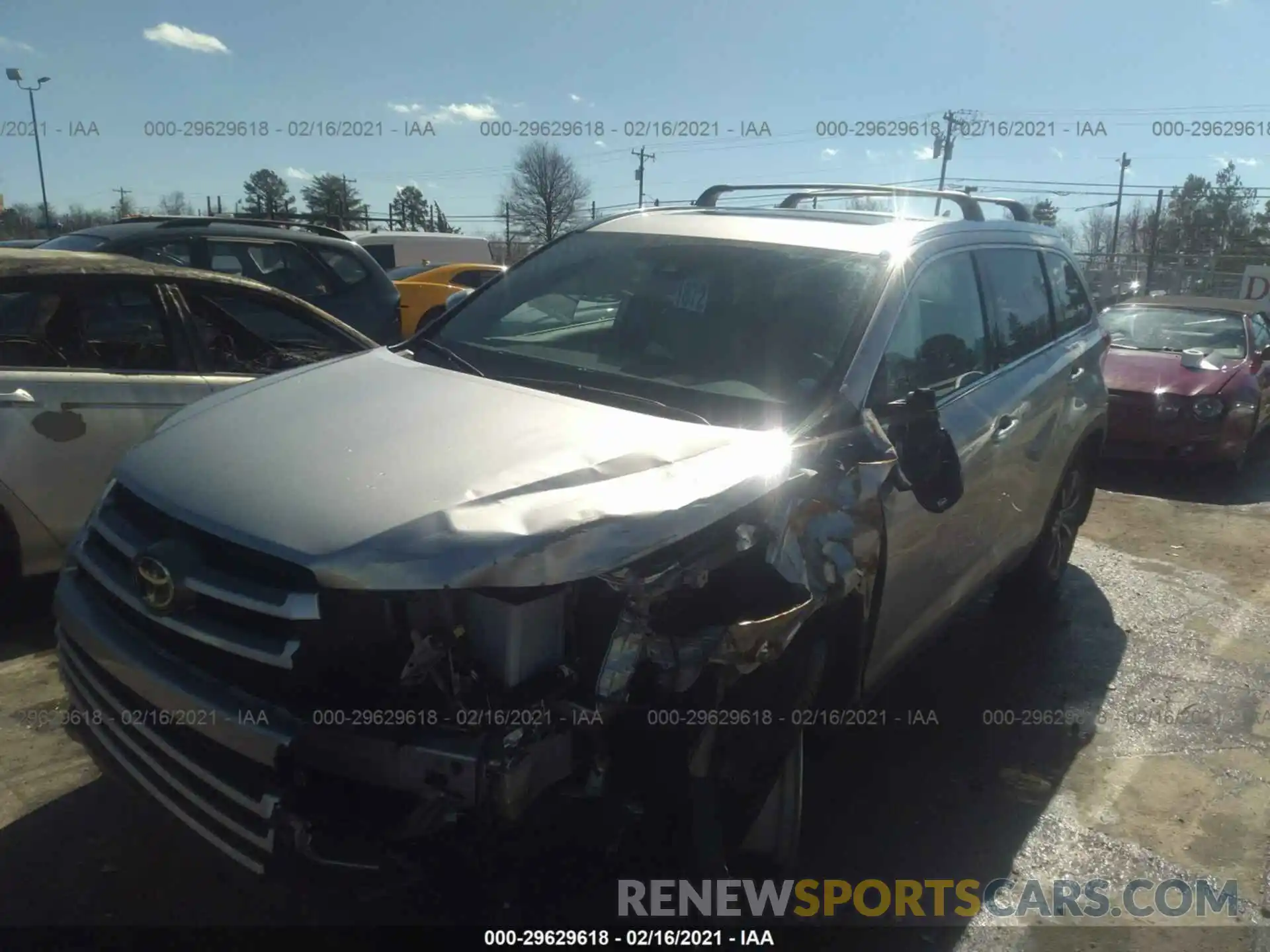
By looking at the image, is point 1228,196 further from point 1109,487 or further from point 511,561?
point 511,561

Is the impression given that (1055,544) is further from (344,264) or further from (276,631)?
(344,264)

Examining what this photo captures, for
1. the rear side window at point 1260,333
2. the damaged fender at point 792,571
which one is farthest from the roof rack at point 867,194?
the rear side window at point 1260,333

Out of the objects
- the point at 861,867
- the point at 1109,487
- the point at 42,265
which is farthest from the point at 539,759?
the point at 1109,487

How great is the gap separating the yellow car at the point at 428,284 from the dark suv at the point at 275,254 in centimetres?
298

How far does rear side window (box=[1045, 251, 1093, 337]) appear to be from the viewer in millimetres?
4992

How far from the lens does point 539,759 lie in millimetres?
2029

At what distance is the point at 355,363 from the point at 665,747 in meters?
1.85

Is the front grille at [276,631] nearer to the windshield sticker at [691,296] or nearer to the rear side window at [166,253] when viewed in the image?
the windshield sticker at [691,296]

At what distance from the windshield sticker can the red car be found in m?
5.88

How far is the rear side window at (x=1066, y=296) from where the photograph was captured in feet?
16.4

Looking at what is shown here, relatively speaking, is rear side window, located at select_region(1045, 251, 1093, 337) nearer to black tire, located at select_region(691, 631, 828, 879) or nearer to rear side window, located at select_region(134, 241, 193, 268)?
black tire, located at select_region(691, 631, 828, 879)

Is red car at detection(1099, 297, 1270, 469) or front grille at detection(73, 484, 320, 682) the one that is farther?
red car at detection(1099, 297, 1270, 469)

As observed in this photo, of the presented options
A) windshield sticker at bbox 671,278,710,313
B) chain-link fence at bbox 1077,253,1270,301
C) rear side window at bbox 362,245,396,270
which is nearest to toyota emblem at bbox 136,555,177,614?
windshield sticker at bbox 671,278,710,313

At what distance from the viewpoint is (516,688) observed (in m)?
2.11
